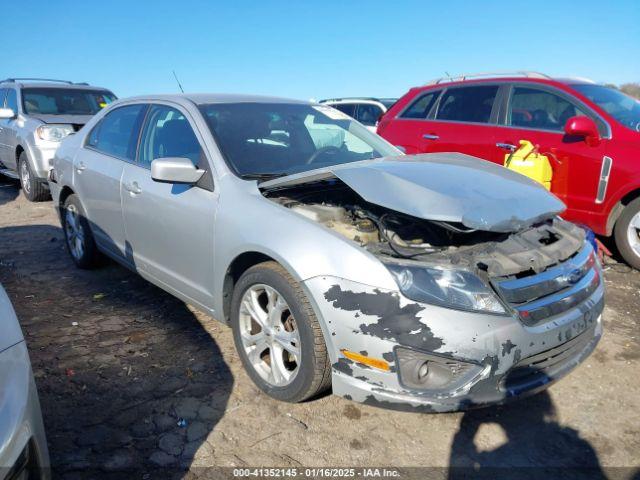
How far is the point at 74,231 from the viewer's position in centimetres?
467

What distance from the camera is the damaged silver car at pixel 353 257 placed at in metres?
2.15

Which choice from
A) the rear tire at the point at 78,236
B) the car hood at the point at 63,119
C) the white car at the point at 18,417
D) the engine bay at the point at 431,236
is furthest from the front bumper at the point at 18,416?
the car hood at the point at 63,119

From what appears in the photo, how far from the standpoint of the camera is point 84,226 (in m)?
4.37

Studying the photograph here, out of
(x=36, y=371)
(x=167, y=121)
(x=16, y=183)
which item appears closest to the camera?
(x=36, y=371)

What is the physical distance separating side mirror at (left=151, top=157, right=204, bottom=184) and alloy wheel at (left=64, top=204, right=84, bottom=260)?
78.7 inches

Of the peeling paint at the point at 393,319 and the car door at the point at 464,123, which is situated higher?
the car door at the point at 464,123

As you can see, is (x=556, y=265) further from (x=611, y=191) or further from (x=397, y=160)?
(x=611, y=191)

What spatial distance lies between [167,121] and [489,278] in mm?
2439

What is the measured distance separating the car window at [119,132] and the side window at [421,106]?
3613 mm

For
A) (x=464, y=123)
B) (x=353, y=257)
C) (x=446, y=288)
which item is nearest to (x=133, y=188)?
(x=353, y=257)

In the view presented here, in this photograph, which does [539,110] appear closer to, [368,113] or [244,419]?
[244,419]

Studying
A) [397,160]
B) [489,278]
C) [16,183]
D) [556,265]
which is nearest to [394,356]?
[489,278]

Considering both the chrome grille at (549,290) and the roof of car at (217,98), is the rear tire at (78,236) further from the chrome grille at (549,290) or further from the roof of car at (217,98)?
the chrome grille at (549,290)

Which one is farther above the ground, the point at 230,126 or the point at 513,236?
the point at 230,126
